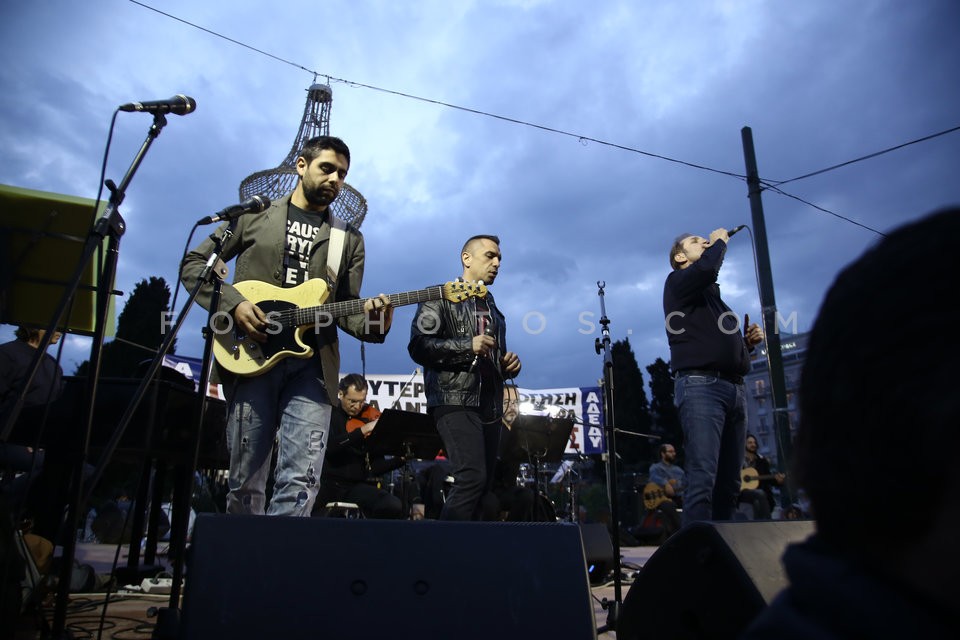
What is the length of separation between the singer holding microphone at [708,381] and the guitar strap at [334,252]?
6.60ft

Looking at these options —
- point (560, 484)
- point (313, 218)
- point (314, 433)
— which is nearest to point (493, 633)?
point (314, 433)

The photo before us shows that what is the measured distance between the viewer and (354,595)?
1.42m

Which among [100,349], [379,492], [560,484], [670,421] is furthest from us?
[670,421]

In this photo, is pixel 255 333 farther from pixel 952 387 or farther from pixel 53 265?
pixel 952 387

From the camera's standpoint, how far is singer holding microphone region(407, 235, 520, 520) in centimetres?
350

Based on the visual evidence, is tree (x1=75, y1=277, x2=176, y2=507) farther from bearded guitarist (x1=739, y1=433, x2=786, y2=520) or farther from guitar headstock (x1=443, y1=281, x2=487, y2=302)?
guitar headstock (x1=443, y1=281, x2=487, y2=302)

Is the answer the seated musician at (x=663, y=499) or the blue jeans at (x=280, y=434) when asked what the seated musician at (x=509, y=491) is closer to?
the blue jeans at (x=280, y=434)

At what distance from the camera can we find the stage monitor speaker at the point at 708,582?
1.36m

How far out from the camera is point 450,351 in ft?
12.1

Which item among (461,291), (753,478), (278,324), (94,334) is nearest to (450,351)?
(461,291)

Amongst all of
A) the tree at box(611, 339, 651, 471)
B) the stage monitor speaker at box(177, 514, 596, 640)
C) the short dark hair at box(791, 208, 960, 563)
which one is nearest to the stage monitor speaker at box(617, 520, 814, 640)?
the stage monitor speaker at box(177, 514, 596, 640)

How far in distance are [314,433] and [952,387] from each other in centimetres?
285

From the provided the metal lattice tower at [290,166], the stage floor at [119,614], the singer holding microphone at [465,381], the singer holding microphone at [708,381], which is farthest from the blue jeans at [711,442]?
the metal lattice tower at [290,166]

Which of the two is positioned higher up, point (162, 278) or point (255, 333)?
point (162, 278)
